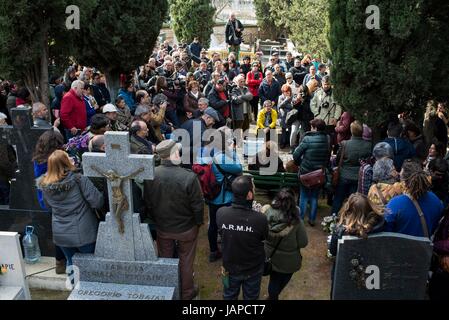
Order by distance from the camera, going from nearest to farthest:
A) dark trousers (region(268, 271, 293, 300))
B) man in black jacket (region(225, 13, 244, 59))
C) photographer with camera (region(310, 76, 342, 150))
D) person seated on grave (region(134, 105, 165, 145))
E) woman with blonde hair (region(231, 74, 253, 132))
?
1. dark trousers (region(268, 271, 293, 300))
2. person seated on grave (region(134, 105, 165, 145))
3. photographer with camera (region(310, 76, 342, 150))
4. woman with blonde hair (region(231, 74, 253, 132))
5. man in black jacket (region(225, 13, 244, 59))

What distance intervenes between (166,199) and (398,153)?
3.36 meters

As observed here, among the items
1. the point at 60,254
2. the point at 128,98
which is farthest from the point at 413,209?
the point at 128,98

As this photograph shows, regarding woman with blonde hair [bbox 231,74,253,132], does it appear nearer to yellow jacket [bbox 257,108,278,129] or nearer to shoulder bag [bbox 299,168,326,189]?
yellow jacket [bbox 257,108,278,129]

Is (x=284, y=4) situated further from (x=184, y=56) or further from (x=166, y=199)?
(x=166, y=199)

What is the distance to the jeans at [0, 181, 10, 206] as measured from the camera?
251 inches

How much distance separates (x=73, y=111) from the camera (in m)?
7.59

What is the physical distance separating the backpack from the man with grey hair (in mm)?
2942

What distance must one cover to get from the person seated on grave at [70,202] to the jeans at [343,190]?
11.2 ft

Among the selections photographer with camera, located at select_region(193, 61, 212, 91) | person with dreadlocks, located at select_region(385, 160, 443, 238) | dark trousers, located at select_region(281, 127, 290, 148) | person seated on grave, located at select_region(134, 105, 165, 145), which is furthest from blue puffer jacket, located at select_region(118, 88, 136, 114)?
person with dreadlocks, located at select_region(385, 160, 443, 238)

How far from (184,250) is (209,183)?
38.5 inches

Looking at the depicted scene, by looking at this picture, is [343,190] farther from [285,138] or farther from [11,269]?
[11,269]

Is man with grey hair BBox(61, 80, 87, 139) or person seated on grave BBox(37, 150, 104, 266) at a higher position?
man with grey hair BBox(61, 80, 87, 139)

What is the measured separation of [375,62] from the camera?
6504mm

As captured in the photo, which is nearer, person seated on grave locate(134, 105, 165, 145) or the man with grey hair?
person seated on grave locate(134, 105, 165, 145)
